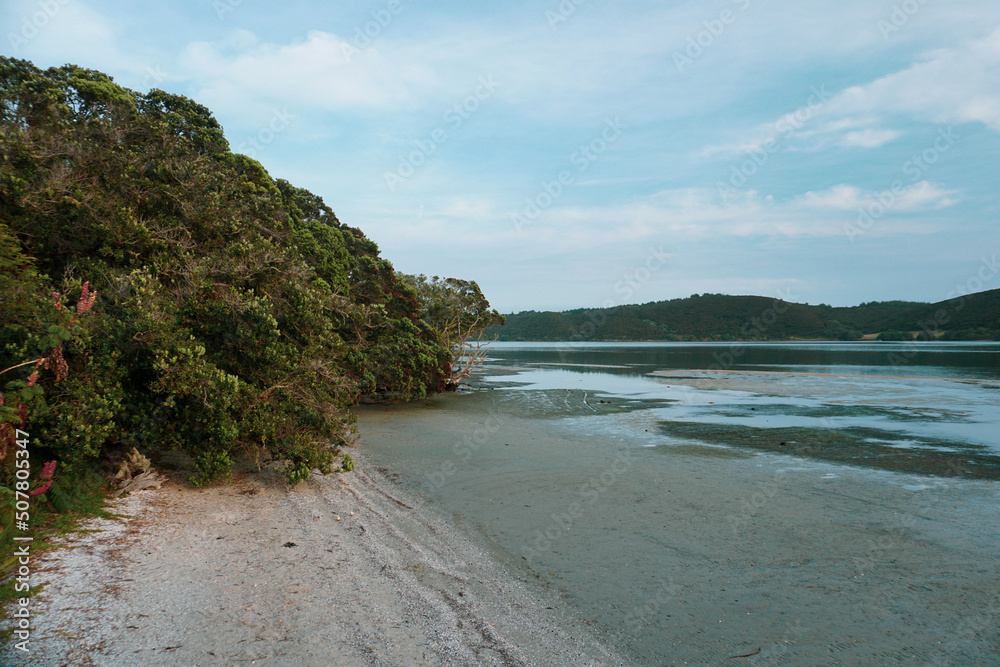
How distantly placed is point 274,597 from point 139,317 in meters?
4.07

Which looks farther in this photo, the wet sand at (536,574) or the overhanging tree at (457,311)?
the overhanging tree at (457,311)

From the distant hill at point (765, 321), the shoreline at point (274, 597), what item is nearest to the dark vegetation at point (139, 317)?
the shoreline at point (274, 597)

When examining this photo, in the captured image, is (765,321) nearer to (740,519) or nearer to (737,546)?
(740,519)

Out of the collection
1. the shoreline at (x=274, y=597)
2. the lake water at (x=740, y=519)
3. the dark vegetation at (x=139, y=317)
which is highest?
the dark vegetation at (x=139, y=317)

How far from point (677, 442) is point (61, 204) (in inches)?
540

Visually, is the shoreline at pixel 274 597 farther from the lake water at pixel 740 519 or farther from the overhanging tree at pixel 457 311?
the overhanging tree at pixel 457 311

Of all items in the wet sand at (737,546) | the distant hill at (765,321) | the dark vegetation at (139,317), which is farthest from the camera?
the distant hill at (765,321)

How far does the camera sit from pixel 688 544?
23.1 ft

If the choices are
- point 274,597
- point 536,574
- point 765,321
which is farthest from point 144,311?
point 765,321

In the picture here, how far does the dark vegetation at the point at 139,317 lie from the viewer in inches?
235

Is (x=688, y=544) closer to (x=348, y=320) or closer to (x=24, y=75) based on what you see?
(x=348, y=320)

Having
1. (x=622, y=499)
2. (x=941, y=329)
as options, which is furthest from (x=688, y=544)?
(x=941, y=329)

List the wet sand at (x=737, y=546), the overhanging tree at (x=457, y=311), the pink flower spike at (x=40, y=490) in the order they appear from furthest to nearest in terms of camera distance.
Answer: the overhanging tree at (x=457, y=311) < the pink flower spike at (x=40, y=490) < the wet sand at (x=737, y=546)

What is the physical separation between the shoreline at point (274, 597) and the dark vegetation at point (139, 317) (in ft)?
2.61
